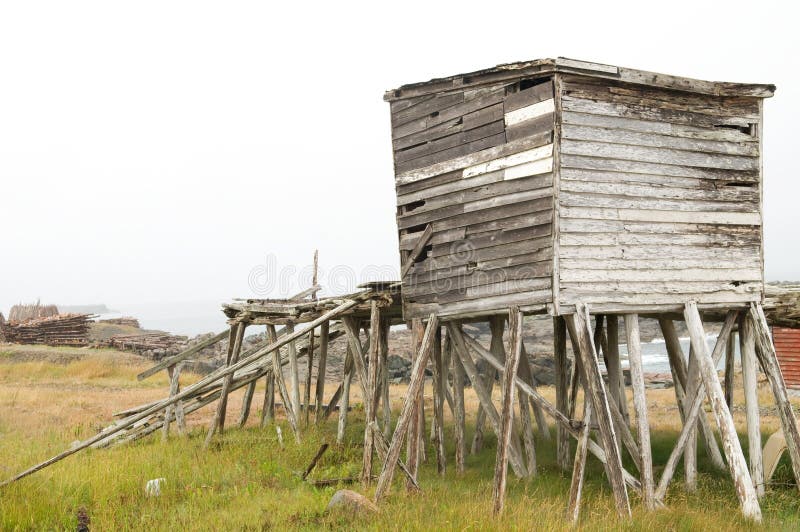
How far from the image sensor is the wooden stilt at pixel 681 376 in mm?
11555

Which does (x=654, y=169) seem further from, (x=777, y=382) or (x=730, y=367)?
(x=730, y=367)

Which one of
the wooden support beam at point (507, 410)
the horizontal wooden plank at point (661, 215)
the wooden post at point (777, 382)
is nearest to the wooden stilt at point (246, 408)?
the wooden support beam at point (507, 410)

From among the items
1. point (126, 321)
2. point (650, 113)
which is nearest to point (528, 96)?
point (650, 113)

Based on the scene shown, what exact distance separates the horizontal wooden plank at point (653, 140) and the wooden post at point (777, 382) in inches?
95.1

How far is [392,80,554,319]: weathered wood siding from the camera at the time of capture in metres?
9.26

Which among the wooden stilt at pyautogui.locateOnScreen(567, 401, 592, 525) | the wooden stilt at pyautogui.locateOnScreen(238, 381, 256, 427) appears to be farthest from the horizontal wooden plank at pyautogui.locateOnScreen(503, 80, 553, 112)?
the wooden stilt at pyautogui.locateOnScreen(238, 381, 256, 427)

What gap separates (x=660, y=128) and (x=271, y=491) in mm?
7761

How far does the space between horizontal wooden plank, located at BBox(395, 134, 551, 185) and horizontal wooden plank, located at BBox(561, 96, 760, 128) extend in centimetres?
63

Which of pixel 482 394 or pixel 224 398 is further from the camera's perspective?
pixel 224 398

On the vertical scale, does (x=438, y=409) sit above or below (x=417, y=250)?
below

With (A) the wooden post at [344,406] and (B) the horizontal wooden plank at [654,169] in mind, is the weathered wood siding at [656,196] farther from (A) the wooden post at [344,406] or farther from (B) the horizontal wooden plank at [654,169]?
(A) the wooden post at [344,406]

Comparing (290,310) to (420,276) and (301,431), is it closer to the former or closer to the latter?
(301,431)

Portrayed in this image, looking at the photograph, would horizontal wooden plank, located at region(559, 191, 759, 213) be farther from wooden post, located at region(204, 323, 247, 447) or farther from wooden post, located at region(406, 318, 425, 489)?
wooden post, located at region(204, 323, 247, 447)

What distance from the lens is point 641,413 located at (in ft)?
30.0
